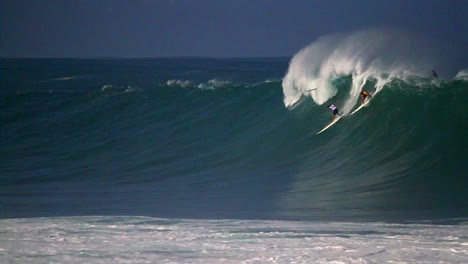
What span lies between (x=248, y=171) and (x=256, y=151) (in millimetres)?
1269

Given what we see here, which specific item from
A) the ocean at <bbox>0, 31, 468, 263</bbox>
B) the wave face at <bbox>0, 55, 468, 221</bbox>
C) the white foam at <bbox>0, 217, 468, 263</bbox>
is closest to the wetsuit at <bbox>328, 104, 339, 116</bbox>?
the ocean at <bbox>0, 31, 468, 263</bbox>

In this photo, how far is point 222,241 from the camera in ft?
17.6

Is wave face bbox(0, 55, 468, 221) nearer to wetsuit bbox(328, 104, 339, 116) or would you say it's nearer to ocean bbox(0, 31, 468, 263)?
ocean bbox(0, 31, 468, 263)

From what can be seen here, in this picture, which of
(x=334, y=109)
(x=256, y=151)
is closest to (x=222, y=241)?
(x=256, y=151)

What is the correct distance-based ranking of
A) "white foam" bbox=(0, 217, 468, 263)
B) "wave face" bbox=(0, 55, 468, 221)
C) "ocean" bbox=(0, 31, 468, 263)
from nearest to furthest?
"white foam" bbox=(0, 217, 468, 263) < "ocean" bbox=(0, 31, 468, 263) < "wave face" bbox=(0, 55, 468, 221)

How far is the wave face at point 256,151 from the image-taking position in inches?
301

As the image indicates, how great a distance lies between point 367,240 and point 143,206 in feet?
9.57

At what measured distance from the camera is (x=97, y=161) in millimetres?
11508

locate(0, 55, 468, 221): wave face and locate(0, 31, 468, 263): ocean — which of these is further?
locate(0, 55, 468, 221): wave face

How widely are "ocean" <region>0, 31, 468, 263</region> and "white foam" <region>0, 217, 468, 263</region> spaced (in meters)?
0.02

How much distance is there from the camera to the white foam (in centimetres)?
A: 480

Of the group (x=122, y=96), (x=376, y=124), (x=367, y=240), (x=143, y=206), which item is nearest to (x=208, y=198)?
(x=143, y=206)

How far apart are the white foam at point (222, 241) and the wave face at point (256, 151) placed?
67 cm

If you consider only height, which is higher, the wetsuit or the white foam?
the wetsuit
